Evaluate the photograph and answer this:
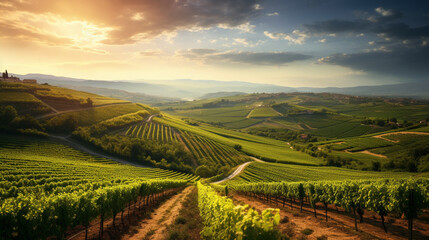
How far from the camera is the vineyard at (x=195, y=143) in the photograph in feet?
397

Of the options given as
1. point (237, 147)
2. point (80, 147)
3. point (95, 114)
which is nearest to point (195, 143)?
point (237, 147)

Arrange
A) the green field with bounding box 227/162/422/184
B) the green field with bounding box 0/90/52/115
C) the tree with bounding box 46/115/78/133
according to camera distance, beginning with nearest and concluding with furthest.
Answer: the green field with bounding box 227/162/422/184, the tree with bounding box 46/115/78/133, the green field with bounding box 0/90/52/115

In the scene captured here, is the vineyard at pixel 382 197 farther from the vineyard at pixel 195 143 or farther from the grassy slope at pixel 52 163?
the vineyard at pixel 195 143

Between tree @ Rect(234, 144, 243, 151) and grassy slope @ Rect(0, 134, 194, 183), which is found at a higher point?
grassy slope @ Rect(0, 134, 194, 183)

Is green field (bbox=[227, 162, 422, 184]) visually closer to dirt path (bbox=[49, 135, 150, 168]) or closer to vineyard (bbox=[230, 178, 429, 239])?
vineyard (bbox=[230, 178, 429, 239])

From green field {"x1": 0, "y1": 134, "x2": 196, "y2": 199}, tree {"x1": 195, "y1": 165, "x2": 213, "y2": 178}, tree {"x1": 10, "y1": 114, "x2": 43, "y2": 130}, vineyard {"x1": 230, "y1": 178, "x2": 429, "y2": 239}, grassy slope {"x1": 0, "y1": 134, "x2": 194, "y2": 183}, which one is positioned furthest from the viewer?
tree {"x1": 195, "y1": 165, "x2": 213, "y2": 178}

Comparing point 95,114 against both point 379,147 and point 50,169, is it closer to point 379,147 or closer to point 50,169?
point 50,169

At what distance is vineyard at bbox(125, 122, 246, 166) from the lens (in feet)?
397

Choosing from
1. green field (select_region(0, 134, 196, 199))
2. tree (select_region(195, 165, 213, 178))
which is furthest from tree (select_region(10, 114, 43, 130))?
tree (select_region(195, 165, 213, 178))

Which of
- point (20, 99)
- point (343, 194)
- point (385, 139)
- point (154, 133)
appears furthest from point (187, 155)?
point (385, 139)

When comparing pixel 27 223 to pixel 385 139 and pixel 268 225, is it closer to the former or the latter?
pixel 268 225

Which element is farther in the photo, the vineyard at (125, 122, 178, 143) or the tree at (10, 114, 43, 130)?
the vineyard at (125, 122, 178, 143)

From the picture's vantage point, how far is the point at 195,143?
141 metres

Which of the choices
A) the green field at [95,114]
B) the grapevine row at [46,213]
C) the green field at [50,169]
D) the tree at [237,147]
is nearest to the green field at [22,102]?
the green field at [95,114]
